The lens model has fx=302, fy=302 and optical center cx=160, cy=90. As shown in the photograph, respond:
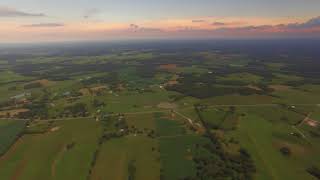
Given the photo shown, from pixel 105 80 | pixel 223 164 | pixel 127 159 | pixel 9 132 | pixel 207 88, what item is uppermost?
pixel 105 80

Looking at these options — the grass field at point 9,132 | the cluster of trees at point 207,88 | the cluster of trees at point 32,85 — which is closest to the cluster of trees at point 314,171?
the cluster of trees at point 207,88

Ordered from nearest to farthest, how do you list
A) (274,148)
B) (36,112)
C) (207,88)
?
1. (274,148)
2. (36,112)
3. (207,88)

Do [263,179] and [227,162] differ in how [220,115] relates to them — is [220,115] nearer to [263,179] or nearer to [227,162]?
[227,162]

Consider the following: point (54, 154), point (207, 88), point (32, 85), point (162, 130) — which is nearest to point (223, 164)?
point (162, 130)

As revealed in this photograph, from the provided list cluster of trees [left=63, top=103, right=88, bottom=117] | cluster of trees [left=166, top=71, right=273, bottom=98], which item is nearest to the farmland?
cluster of trees [left=63, top=103, right=88, bottom=117]

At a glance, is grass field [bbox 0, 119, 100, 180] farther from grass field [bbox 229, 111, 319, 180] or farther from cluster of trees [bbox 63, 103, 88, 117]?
grass field [bbox 229, 111, 319, 180]

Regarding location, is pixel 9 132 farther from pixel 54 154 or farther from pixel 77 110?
pixel 77 110

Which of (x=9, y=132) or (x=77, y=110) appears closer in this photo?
(x=9, y=132)

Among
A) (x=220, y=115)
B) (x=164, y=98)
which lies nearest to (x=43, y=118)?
(x=164, y=98)
